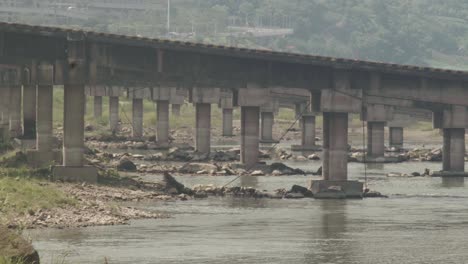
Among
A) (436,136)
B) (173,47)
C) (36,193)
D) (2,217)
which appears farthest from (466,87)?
(436,136)

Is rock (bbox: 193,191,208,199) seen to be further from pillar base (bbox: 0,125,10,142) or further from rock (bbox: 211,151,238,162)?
rock (bbox: 211,151,238,162)

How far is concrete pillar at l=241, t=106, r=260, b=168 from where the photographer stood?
105 m

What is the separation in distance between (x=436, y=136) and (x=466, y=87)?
86811mm

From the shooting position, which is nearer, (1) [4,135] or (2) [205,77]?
(2) [205,77]

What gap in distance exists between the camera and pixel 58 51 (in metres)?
85.7

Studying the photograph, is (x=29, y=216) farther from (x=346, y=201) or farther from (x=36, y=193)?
(x=346, y=201)

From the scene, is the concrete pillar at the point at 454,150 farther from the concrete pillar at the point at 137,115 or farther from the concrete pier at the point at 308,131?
the concrete pillar at the point at 137,115

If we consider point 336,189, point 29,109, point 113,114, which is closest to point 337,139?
point 336,189

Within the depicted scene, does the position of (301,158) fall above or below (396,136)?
below

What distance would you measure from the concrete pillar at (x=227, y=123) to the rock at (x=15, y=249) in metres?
139

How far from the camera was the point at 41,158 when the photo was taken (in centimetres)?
8994

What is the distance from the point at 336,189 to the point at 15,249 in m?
47.1

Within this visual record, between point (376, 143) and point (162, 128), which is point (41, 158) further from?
point (162, 128)

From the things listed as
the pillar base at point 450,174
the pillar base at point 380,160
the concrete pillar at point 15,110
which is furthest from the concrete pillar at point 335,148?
the pillar base at point 380,160
